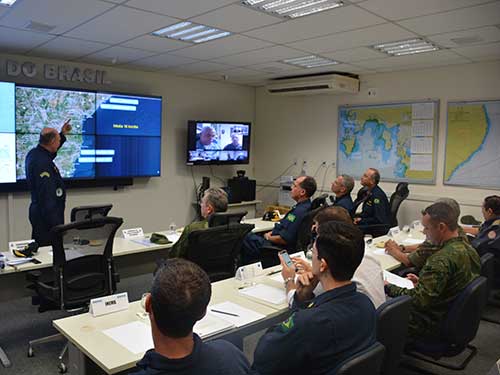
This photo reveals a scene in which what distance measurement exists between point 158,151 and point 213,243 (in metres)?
3.64

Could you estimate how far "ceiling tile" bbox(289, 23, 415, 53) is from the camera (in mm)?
3891

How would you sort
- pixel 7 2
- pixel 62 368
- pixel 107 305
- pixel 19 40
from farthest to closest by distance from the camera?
pixel 19 40
pixel 7 2
pixel 62 368
pixel 107 305

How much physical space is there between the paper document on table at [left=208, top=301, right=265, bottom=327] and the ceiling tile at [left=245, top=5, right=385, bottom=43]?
94.7 inches

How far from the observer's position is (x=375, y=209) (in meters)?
4.95

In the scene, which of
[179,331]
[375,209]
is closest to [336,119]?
[375,209]

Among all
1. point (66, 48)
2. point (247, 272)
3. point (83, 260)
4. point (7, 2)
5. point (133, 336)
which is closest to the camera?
point (133, 336)

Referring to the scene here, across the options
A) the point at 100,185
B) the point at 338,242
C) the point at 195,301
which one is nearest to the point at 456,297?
the point at 338,242

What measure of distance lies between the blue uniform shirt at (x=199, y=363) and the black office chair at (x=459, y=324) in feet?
5.02

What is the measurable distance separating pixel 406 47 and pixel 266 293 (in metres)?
3.49

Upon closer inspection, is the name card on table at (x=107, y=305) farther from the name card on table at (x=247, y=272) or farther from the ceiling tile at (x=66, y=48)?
the ceiling tile at (x=66, y=48)

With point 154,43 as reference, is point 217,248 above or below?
below

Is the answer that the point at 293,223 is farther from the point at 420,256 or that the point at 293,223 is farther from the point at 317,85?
the point at 317,85

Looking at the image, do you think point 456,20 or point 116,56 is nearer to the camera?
point 456,20

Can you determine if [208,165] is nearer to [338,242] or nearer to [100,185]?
[100,185]
